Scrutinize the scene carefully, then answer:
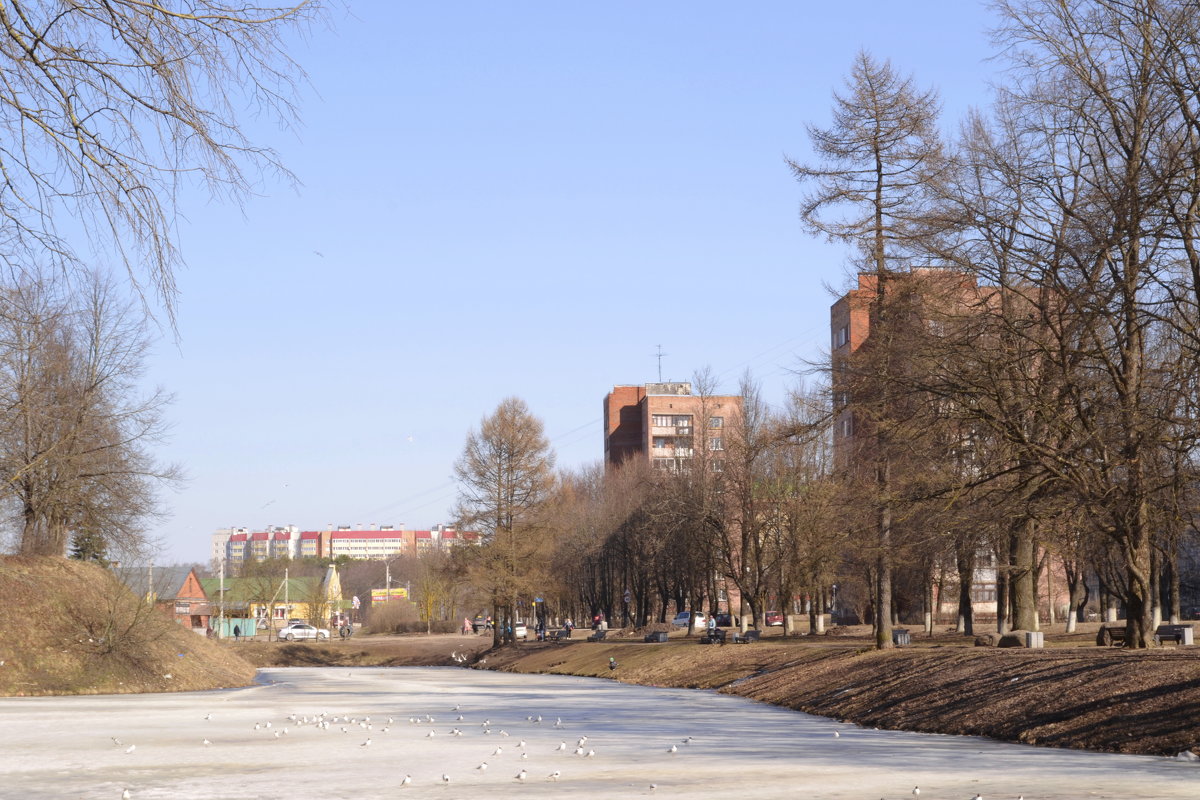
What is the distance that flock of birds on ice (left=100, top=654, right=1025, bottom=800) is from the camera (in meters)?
15.5

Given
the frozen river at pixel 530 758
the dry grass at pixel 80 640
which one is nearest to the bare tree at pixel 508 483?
the dry grass at pixel 80 640

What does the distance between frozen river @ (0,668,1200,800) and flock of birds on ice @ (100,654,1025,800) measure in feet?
0.17

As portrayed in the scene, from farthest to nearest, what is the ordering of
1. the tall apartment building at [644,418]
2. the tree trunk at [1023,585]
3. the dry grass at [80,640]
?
the tall apartment building at [644,418] → the dry grass at [80,640] → the tree trunk at [1023,585]

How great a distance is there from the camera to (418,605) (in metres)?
119

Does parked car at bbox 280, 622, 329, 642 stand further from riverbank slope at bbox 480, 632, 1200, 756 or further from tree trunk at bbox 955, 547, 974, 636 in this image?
riverbank slope at bbox 480, 632, 1200, 756

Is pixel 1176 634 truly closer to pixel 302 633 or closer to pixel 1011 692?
pixel 1011 692

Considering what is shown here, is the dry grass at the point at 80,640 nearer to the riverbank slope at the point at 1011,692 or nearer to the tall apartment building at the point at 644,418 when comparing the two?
the riverbank slope at the point at 1011,692

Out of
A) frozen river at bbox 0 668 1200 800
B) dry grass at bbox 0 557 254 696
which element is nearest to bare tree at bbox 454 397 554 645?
dry grass at bbox 0 557 254 696

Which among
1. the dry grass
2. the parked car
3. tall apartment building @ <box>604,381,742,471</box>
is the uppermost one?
tall apartment building @ <box>604,381,742,471</box>

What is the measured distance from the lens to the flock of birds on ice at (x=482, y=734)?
1549 centimetres

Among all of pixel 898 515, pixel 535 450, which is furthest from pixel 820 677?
pixel 535 450

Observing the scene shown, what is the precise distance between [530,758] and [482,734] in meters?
5.04

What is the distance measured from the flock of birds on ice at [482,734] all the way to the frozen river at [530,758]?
53mm

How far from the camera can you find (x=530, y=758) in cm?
1777
